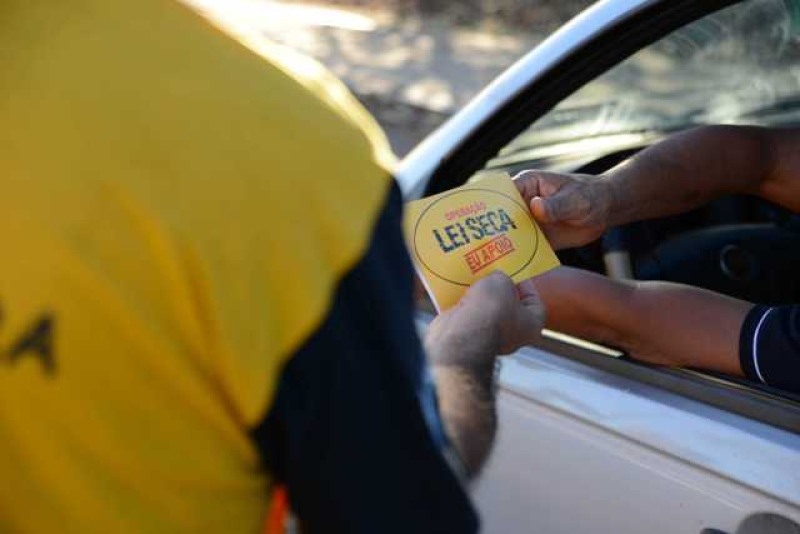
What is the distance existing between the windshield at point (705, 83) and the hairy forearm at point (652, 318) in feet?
1.73

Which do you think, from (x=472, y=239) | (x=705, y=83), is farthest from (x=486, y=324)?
(x=705, y=83)

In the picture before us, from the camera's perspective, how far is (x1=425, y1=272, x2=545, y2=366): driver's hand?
1.27 m

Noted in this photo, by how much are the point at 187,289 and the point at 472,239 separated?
0.92 metres

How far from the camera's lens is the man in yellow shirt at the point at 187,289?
0.87m

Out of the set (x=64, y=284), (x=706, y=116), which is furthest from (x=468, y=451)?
(x=706, y=116)

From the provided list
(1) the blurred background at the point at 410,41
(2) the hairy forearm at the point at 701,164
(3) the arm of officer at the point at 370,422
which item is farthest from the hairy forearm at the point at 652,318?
(1) the blurred background at the point at 410,41

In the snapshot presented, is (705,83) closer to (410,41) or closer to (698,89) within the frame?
(698,89)

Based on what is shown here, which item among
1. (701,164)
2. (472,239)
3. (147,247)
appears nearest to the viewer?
(147,247)

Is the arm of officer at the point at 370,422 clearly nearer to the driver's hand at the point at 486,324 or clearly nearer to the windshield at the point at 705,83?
the driver's hand at the point at 486,324

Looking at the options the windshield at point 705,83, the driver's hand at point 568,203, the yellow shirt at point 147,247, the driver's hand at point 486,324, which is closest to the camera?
the yellow shirt at point 147,247

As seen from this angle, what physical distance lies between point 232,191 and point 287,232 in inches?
2.2

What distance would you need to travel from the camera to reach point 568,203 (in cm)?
211

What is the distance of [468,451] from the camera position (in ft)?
3.67

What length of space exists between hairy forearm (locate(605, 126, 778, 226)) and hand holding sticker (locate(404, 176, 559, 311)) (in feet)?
1.91
